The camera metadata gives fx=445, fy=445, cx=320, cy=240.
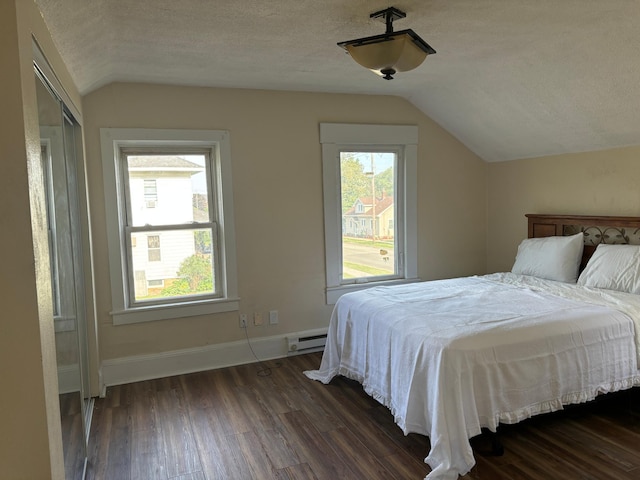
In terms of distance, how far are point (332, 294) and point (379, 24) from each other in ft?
8.02

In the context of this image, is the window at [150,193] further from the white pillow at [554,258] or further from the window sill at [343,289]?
the white pillow at [554,258]

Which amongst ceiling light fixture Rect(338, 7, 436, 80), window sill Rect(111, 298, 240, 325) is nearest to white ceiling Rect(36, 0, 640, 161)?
ceiling light fixture Rect(338, 7, 436, 80)

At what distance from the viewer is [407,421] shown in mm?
2445

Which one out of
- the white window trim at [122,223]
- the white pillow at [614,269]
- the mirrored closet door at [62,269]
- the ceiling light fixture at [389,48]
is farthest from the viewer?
the white window trim at [122,223]

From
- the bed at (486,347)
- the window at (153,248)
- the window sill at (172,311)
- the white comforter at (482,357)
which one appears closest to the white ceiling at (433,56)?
the bed at (486,347)

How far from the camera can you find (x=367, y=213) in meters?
4.38

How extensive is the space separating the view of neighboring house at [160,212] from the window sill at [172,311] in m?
0.17

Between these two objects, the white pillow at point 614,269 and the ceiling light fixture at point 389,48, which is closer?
the ceiling light fixture at point 389,48

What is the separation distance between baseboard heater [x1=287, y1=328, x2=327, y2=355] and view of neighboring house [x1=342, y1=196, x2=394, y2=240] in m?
0.98

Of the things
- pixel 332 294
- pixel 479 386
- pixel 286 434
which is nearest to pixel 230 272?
pixel 332 294

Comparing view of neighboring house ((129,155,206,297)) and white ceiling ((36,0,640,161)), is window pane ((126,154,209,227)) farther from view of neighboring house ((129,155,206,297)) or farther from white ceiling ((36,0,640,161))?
white ceiling ((36,0,640,161))

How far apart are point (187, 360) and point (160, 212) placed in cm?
126

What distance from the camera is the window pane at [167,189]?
363 cm

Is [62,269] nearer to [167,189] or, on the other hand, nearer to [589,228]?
[167,189]
